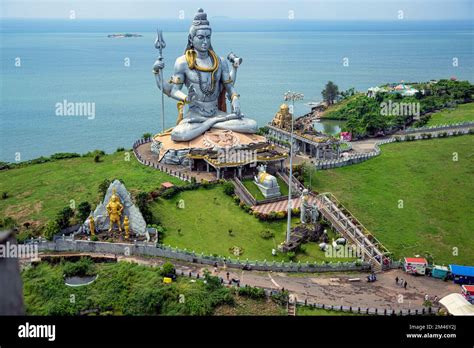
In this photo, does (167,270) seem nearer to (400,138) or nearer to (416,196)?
(416,196)

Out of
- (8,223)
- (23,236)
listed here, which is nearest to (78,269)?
(23,236)

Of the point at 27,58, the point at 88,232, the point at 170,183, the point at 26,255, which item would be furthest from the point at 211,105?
the point at 27,58

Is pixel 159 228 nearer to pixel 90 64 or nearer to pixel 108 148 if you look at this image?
pixel 108 148

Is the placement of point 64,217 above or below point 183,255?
above

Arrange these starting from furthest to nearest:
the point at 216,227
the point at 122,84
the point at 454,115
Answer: the point at 122,84 → the point at 454,115 → the point at 216,227

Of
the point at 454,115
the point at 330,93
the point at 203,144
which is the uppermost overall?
the point at 330,93

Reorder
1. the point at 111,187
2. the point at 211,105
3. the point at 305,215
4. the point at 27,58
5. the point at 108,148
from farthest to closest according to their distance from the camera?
the point at 27,58 < the point at 108,148 < the point at 211,105 < the point at 305,215 < the point at 111,187
